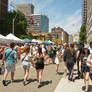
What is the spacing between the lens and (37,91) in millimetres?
5789

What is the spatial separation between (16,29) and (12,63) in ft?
141

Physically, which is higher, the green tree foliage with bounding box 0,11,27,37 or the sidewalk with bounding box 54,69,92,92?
the green tree foliage with bounding box 0,11,27,37

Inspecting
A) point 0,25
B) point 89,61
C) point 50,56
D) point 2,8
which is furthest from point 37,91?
point 2,8

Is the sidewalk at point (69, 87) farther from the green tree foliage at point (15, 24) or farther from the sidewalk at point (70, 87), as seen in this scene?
the green tree foliage at point (15, 24)

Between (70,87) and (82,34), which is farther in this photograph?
(82,34)

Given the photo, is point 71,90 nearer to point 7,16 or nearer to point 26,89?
point 26,89

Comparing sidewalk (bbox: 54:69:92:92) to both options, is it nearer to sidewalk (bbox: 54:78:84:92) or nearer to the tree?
sidewalk (bbox: 54:78:84:92)

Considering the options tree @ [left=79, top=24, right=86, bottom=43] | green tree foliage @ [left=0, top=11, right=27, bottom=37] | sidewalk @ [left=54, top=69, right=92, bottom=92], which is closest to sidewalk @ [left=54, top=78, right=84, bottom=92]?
sidewalk @ [left=54, top=69, right=92, bottom=92]

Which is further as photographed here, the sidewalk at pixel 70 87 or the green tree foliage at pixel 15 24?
the green tree foliage at pixel 15 24

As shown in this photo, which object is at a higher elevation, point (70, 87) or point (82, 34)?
point (82, 34)

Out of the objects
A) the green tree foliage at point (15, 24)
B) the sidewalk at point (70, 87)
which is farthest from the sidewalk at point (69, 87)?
the green tree foliage at point (15, 24)

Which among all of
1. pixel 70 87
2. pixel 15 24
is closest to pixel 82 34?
pixel 15 24

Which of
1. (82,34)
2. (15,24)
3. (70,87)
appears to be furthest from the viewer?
(82,34)

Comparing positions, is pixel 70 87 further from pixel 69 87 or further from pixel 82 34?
pixel 82 34
